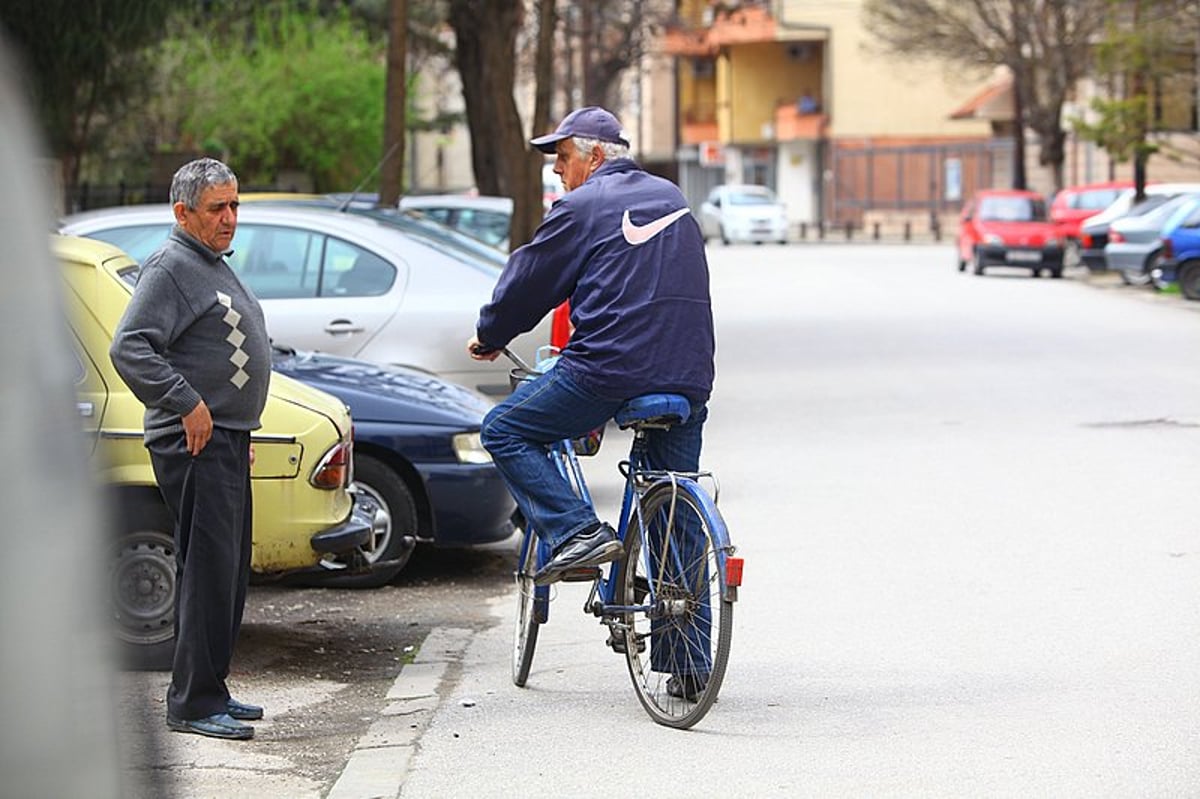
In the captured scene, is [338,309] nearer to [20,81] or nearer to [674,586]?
[674,586]

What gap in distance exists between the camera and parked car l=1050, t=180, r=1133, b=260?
4134 cm

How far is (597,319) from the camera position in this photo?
6.69 meters

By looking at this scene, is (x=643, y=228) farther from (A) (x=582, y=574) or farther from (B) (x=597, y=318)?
(A) (x=582, y=574)

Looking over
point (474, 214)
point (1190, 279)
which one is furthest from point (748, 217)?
point (474, 214)

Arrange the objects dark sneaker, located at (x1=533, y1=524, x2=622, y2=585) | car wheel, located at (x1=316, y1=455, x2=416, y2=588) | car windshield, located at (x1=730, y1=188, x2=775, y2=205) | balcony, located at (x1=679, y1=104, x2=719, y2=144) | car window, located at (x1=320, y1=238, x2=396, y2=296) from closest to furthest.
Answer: dark sneaker, located at (x1=533, y1=524, x2=622, y2=585)
car wheel, located at (x1=316, y1=455, x2=416, y2=588)
car window, located at (x1=320, y1=238, x2=396, y2=296)
car windshield, located at (x1=730, y1=188, x2=775, y2=205)
balcony, located at (x1=679, y1=104, x2=719, y2=144)

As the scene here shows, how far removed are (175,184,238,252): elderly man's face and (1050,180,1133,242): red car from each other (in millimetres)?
35793

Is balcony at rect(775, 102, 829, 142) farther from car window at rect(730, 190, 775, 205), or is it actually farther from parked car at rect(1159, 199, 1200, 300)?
parked car at rect(1159, 199, 1200, 300)

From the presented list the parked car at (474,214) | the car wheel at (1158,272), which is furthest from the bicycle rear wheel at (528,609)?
the car wheel at (1158,272)

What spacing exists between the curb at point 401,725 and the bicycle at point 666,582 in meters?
0.69

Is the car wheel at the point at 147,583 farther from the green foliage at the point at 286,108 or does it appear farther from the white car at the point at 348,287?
the green foliage at the point at 286,108

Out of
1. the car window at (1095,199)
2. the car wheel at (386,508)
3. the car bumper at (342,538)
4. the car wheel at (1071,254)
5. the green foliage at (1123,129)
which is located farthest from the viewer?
the car wheel at (1071,254)

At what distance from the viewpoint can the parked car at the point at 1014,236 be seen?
1516 inches

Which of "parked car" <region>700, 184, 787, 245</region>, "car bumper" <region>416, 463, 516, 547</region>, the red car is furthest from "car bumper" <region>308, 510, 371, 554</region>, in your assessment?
"parked car" <region>700, 184, 787, 245</region>

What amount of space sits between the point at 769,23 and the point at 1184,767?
69524 millimetres
